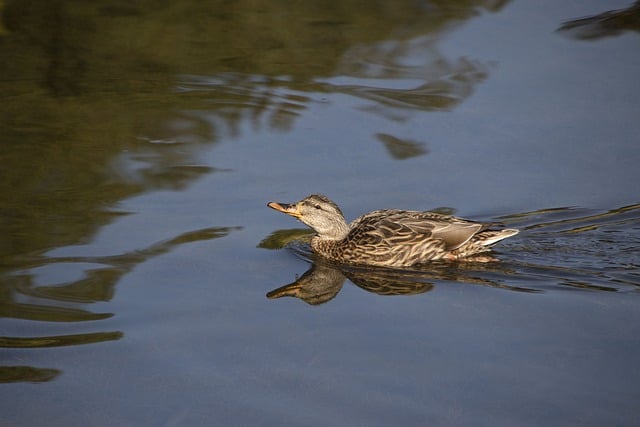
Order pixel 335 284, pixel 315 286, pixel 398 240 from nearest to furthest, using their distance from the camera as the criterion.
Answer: pixel 315 286 < pixel 335 284 < pixel 398 240

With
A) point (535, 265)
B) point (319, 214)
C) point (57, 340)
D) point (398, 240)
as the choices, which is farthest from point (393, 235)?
point (57, 340)

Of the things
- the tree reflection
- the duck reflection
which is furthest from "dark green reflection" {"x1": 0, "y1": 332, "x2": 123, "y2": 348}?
the tree reflection

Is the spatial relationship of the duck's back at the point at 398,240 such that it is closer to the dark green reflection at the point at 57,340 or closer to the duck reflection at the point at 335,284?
the duck reflection at the point at 335,284

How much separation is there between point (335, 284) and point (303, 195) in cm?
151

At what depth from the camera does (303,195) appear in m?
11.1

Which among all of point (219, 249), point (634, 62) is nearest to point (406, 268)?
point (219, 249)

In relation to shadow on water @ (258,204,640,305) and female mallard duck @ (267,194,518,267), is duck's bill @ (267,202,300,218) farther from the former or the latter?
shadow on water @ (258,204,640,305)

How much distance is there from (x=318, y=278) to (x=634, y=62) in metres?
6.08

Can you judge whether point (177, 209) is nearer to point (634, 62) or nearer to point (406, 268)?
point (406, 268)

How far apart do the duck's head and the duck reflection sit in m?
0.38

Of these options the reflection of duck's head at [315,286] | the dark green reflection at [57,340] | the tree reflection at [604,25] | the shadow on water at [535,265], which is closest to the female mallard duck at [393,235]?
the shadow on water at [535,265]

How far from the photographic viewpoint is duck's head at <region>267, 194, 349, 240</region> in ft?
34.5

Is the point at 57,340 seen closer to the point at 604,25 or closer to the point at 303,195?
the point at 303,195

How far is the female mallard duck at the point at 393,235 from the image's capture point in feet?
33.9
